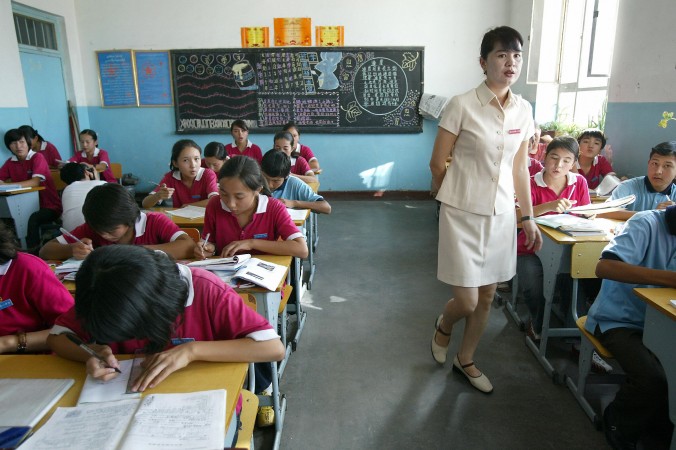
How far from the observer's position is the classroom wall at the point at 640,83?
9.96ft

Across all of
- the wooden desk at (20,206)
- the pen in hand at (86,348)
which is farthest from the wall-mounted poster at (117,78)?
the pen in hand at (86,348)

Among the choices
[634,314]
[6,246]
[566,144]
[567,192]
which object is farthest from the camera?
[567,192]

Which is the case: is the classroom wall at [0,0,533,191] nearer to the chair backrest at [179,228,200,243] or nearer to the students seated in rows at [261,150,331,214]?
the students seated in rows at [261,150,331,214]

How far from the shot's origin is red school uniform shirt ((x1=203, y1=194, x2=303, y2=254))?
2.21 m

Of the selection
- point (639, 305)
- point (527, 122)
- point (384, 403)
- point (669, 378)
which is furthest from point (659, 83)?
point (384, 403)

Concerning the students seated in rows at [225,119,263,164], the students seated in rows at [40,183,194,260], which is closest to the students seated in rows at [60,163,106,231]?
the students seated in rows at [40,183,194,260]

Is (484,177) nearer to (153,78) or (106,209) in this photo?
(106,209)

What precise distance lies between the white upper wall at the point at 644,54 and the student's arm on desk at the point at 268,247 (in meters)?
2.66

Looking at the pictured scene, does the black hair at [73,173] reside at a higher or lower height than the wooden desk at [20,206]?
higher

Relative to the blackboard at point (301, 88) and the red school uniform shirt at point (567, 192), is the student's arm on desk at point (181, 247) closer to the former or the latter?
the red school uniform shirt at point (567, 192)

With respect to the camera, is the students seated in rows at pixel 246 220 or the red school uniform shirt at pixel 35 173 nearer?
the students seated in rows at pixel 246 220

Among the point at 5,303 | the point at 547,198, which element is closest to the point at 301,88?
the point at 547,198

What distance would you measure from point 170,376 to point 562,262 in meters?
1.96

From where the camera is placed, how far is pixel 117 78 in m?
6.15
